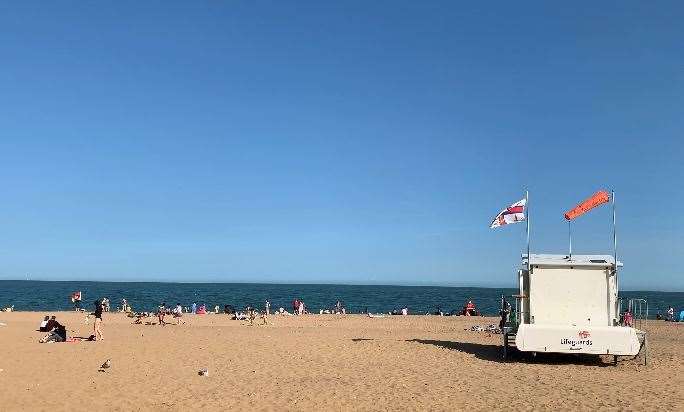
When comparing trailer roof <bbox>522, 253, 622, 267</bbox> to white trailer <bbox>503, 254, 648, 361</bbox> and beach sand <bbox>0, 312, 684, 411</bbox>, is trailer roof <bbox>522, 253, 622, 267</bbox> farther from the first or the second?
beach sand <bbox>0, 312, 684, 411</bbox>

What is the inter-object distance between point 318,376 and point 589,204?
423 inches

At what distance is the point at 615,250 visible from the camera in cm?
1873

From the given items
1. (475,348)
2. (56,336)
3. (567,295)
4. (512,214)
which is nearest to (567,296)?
(567,295)

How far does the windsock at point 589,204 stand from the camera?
67.1 ft

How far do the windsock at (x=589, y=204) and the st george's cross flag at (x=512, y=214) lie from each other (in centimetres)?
142

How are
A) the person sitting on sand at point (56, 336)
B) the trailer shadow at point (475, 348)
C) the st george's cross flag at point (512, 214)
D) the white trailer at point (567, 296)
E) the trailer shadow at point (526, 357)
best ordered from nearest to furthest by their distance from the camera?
the white trailer at point (567, 296), the trailer shadow at point (526, 357), the trailer shadow at point (475, 348), the st george's cross flag at point (512, 214), the person sitting on sand at point (56, 336)

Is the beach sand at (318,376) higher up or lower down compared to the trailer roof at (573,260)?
lower down

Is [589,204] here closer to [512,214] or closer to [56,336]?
[512,214]

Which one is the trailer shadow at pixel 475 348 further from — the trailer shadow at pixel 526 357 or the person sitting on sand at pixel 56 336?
the person sitting on sand at pixel 56 336

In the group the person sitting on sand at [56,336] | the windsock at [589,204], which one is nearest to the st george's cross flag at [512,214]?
the windsock at [589,204]

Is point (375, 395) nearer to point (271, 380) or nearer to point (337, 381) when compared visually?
point (337, 381)

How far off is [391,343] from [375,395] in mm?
9560

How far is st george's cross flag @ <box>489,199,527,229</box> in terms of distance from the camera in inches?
835

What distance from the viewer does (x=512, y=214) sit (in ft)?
70.2
